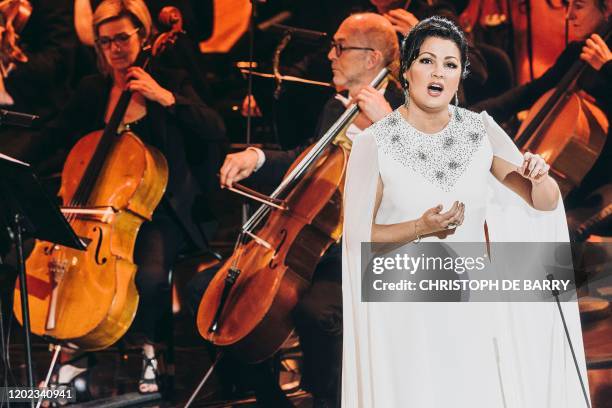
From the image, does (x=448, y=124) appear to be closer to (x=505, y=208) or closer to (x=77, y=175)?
(x=505, y=208)

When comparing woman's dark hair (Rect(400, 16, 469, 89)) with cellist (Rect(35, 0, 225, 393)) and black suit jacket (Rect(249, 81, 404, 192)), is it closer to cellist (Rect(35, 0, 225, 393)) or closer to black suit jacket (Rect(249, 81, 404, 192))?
black suit jacket (Rect(249, 81, 404, 192))

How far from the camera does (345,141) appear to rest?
3.08m

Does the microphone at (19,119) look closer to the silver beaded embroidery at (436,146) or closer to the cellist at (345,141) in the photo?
the cellist at (345,141)

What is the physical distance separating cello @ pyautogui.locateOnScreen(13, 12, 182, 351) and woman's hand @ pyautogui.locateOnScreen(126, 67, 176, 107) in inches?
1.8

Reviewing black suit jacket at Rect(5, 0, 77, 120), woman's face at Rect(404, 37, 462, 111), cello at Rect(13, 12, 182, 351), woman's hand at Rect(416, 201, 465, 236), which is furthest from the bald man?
black suit jacket at Rect(5, 0, 77, 120)

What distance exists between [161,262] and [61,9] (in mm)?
1366

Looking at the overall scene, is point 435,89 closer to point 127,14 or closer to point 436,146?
point 436,146

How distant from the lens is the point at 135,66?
3.51m

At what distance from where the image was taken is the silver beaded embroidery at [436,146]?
2.32 metres

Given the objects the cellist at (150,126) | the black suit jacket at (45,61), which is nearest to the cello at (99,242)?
the cellist at (150,126)

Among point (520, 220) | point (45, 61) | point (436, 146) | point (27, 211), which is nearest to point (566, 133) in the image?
point (520, 220)

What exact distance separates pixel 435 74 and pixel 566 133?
4.18 ft

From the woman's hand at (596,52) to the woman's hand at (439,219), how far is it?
1534 mm

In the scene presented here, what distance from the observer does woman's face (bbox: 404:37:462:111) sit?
2320 mm
